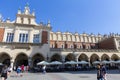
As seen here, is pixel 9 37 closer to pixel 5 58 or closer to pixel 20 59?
pixel 5 58

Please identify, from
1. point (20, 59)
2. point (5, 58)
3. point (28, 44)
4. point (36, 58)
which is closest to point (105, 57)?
point (36, 58)

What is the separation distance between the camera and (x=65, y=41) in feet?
163

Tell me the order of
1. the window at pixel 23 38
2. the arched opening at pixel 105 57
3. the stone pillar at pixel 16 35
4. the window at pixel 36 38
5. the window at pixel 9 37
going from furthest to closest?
the arched opening at pixel 105 57, the window at pixel 36 38, the window at pixel 23 38, the window at pixel 9 37, the stone pillar at pixel 16 35

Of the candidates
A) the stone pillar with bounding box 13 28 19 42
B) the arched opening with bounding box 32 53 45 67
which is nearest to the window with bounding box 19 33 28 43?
the stone pillar with bounding box 13 28 19 42

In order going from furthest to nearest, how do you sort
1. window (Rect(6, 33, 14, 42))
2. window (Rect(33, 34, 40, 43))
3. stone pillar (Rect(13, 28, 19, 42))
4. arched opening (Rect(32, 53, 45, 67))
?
arched opening (Rect(32, 53, 45, 67))
window (Rect(33, 34, 40, 43))
window (Rect(6, 33, 14, 42))
stone pillar (Rect(13, 28, 19, 42))

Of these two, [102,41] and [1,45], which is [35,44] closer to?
[1,45]

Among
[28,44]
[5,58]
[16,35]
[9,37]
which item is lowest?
[5,58]

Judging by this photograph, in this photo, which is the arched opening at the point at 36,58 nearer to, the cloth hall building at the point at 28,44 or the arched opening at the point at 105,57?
the cloth hall building at the point at 28,44

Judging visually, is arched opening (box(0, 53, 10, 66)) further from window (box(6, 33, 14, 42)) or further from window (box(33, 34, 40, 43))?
window (box(33, 34, 40, 43))

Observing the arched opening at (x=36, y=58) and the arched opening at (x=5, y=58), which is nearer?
the arched opening at (x=5, y=58)

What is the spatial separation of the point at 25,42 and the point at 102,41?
94.7ft

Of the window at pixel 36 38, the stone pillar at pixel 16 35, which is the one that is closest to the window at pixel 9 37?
the stone pillar at pixel 16 35

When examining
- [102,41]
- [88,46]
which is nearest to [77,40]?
[88,46]

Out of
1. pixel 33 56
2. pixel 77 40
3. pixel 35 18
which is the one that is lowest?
pixel 33 56
